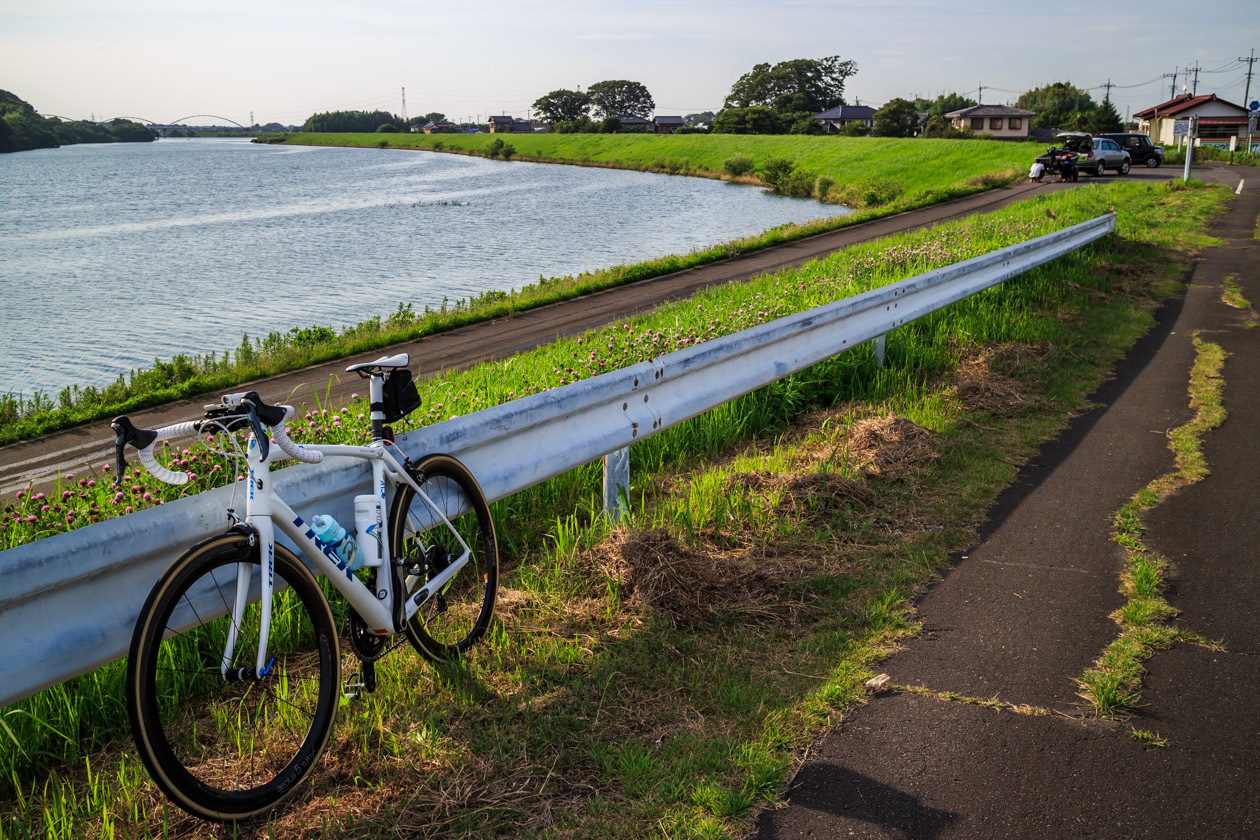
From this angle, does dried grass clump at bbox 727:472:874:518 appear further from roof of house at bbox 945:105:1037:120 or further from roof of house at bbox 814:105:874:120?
roof of house at bbox 814:105:874:120

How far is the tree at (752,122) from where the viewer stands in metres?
108

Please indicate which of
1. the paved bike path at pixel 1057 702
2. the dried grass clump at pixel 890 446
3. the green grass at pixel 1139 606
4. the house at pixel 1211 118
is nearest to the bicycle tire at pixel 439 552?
the paved bike path at pixel 1057 702

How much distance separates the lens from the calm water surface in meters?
21.5

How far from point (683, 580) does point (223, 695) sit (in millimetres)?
1928

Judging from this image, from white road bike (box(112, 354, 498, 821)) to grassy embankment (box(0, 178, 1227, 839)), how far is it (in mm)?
169

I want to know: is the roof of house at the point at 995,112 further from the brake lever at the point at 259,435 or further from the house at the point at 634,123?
the brake lever at the point at 259,435

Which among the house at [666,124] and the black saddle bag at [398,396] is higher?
the house at [666,124]

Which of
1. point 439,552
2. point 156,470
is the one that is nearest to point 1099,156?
point 439,552

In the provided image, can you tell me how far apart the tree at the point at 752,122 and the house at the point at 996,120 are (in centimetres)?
2065

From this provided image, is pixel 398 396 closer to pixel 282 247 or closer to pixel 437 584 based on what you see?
pixel 437 584

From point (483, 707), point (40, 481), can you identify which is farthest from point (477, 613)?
point (40, 481)

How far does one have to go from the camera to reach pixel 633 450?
20.7 feet

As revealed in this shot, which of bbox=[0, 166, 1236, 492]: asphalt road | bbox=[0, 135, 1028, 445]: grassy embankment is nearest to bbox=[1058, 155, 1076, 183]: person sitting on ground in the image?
bbox=[0, 135, 1028, 445]: grassy embankment

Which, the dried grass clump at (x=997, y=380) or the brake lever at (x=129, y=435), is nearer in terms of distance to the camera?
the brake lever at (x=129, y=435)
